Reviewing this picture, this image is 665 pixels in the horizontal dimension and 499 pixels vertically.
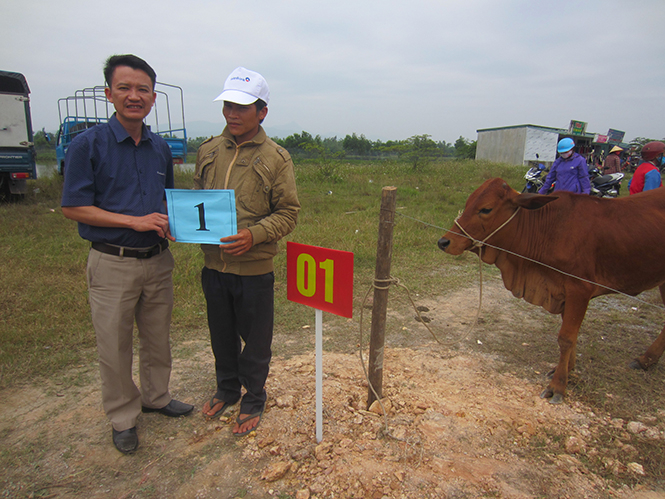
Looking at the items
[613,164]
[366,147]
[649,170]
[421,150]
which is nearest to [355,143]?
[366,147]

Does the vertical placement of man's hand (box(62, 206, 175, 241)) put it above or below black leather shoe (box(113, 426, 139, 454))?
above

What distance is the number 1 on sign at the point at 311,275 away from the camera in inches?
89.2

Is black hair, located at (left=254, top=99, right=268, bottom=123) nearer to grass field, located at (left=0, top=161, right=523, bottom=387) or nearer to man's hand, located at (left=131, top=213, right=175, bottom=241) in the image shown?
man's hand, located at (left=131, top=213, right=175, bottom=241)

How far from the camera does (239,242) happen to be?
2197mm

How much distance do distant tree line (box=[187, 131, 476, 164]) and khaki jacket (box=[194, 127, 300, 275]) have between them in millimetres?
7973

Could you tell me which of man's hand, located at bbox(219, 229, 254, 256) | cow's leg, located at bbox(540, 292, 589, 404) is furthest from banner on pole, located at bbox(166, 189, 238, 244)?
cow's leg, located at bbox(540, 292, 589, 404)

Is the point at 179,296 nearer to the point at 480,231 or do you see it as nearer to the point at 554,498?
the point at 480,231

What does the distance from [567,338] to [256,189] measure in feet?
8.09

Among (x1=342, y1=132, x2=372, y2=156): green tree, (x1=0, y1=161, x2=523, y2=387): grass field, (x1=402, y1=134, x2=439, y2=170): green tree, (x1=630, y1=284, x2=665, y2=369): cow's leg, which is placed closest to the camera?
(x1=630, y1=284, x2=665, y2=369): cow's leg

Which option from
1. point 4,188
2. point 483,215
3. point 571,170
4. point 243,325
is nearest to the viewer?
point 243,325

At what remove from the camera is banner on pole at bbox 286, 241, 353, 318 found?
7.25 ft

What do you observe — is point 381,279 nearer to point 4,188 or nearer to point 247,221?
point 247,221

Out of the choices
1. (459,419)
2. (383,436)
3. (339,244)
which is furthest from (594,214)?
(339,244)

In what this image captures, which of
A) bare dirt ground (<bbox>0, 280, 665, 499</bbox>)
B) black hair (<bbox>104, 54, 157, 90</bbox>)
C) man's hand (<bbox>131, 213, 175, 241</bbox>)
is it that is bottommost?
bare dirt ground (<bbox>0, 280, 665, 499</bbox>)
